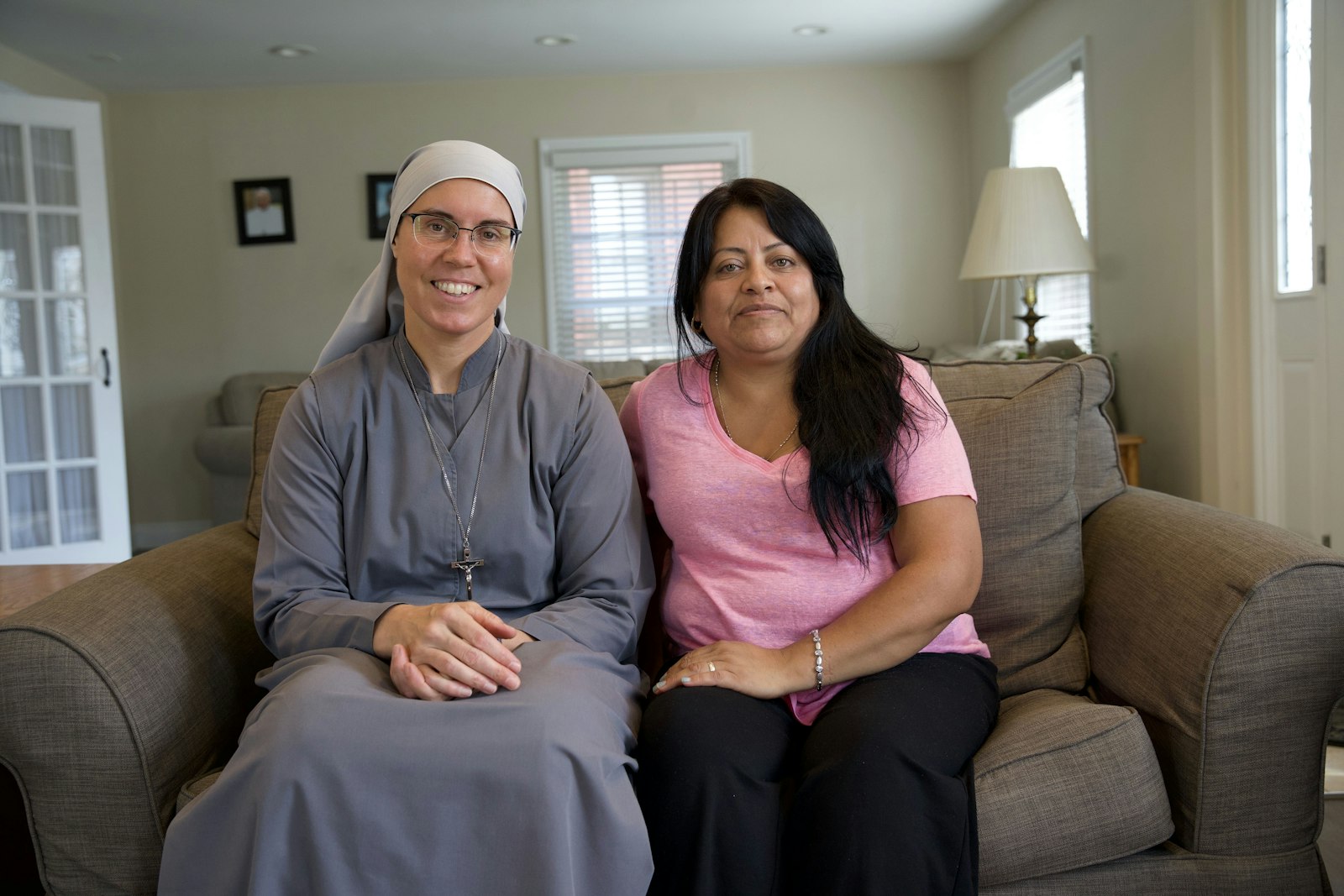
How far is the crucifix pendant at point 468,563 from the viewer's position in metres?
Result: 1.50

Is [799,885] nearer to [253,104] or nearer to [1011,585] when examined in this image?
[1011,585]

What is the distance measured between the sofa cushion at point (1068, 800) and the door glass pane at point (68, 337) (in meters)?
4.71

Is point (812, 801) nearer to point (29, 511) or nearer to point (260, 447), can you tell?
point (260, 447)

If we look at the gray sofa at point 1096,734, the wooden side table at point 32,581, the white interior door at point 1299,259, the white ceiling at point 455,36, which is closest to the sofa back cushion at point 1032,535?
the gray sofa at point 1096,734

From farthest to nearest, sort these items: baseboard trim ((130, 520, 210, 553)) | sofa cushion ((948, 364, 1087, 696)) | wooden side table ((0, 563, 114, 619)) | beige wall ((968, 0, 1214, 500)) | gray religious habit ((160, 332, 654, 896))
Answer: baseboard trim ((130, 520, 210, 553)) → beige wall ((968, 0, 1214, 500)) → wooden side table ((0, 563, 114, 619)) → sofa cushion ((948, 364, 1087, 696)) → gray religious habit ((160, 332, 654, 896))

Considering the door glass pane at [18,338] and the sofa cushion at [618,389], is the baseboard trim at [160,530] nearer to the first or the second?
the door glass pane at [18,338]

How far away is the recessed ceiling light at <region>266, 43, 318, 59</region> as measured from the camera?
546 cm

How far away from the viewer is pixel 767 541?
1.52 metres

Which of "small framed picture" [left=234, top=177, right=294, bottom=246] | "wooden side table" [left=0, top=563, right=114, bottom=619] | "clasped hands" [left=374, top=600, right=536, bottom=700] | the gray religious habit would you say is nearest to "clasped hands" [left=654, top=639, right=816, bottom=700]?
the gray religious habit

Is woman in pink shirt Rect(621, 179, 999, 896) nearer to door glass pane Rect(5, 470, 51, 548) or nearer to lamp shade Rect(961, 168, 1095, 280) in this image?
lamp shade Rect(961, 168, 1095, 280)

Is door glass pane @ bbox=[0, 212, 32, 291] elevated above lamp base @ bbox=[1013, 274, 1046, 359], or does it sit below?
above

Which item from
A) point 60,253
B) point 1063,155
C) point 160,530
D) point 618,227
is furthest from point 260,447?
point 160,530

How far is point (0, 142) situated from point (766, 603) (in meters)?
→ 4.61

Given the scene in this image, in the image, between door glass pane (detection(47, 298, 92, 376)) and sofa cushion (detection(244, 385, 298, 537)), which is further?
door glass pane (detection(47, 298, 92, 376))
